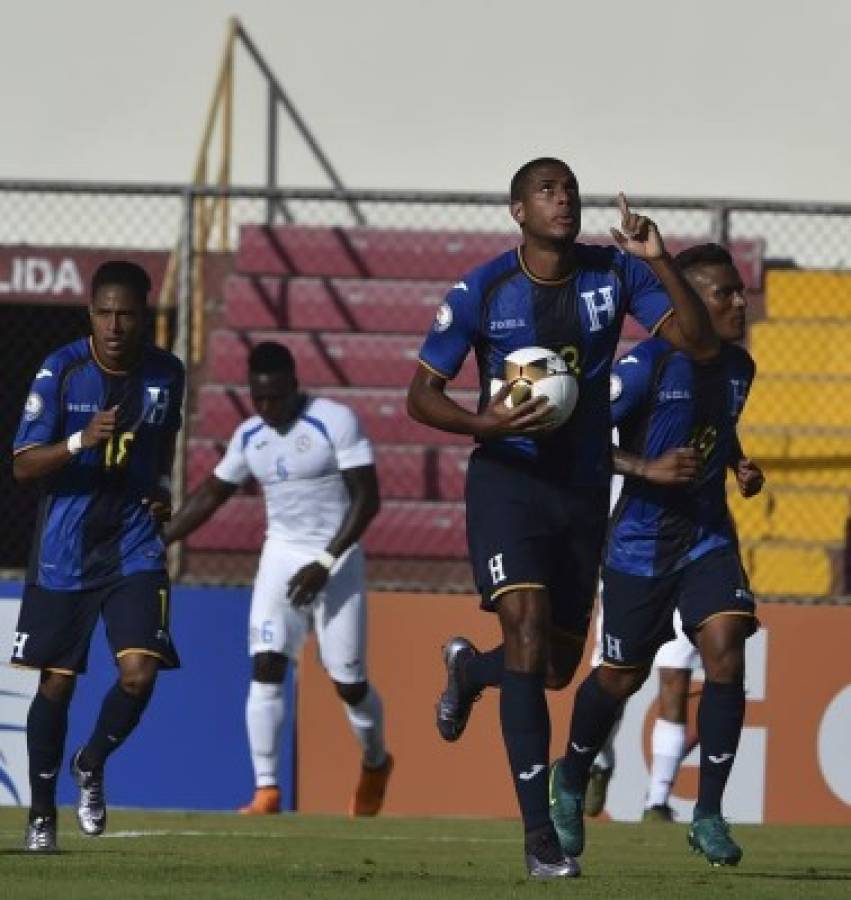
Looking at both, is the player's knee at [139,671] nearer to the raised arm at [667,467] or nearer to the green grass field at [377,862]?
the green grass field at [377,862]

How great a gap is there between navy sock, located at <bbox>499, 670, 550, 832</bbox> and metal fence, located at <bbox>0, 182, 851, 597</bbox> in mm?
7902

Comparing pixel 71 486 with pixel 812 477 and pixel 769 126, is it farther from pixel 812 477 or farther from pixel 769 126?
pixel 769 126

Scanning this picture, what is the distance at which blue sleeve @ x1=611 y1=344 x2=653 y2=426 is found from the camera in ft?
37.2

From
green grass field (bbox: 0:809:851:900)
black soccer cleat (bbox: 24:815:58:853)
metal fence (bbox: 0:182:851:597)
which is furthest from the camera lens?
metal fence (bbox: 0:182:851:597)

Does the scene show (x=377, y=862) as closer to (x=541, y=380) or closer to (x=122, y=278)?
(x=541, y=380)

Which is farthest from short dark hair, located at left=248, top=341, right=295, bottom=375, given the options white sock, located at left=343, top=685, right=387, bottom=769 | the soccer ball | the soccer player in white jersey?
the soccer ball

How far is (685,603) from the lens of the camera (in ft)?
36.6

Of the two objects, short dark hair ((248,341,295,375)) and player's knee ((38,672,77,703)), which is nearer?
player's knee ((38,672,77,703))

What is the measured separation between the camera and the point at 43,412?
1115cm

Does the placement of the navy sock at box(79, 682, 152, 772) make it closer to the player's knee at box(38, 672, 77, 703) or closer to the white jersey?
the player's knee at box(38, 672, 77, 703)

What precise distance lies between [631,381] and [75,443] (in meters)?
2.15

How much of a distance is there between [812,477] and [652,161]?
3.85 meters

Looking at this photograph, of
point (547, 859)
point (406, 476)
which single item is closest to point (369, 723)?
point (406, 476)

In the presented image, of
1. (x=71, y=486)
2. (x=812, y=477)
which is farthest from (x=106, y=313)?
(x=812, y=477)
